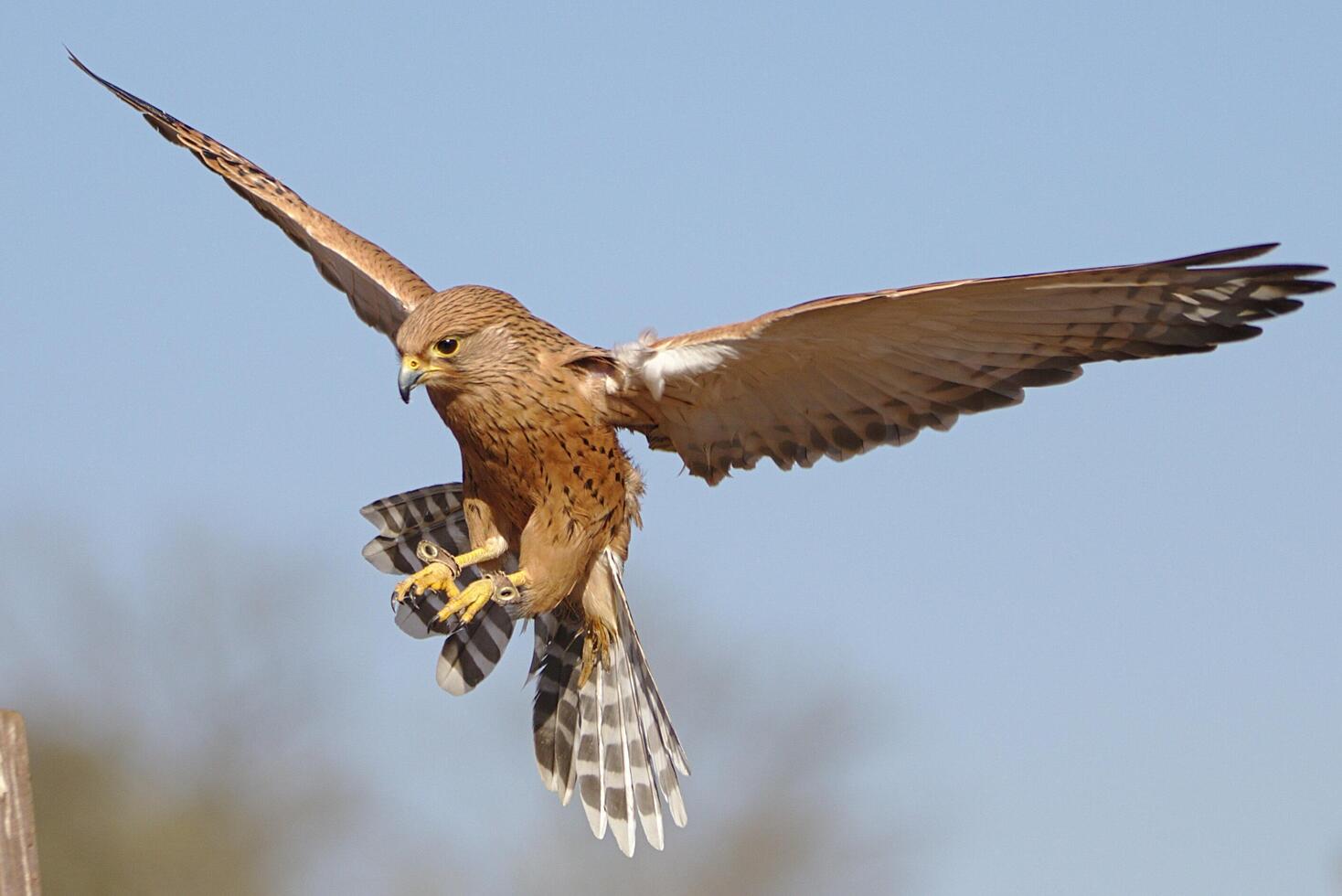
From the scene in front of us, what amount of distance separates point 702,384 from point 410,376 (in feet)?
2.80

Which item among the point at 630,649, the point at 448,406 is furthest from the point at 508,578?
the point at 630,649

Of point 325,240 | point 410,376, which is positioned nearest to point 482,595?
point 410,376

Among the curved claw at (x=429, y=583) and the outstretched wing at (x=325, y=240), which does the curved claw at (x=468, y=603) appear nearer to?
the curved claw at (x=429, y=583)

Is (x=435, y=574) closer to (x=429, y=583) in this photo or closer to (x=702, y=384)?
(x=429, y=583)

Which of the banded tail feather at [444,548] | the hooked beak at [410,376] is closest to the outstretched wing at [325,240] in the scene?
the banded tail feather at [444,548]

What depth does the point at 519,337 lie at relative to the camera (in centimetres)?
483

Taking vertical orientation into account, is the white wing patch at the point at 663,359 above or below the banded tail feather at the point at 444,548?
above

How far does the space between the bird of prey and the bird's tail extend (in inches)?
4.6

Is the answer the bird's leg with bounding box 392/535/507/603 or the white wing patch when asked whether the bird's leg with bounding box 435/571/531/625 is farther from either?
the white wing patch

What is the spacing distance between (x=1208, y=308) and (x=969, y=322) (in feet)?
2.12

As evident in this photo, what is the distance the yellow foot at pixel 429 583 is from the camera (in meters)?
4.71

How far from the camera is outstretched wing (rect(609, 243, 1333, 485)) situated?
461 cm

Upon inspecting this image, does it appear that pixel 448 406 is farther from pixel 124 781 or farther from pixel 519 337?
pixel 124 781

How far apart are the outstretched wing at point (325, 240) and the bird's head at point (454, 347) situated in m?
0.88
